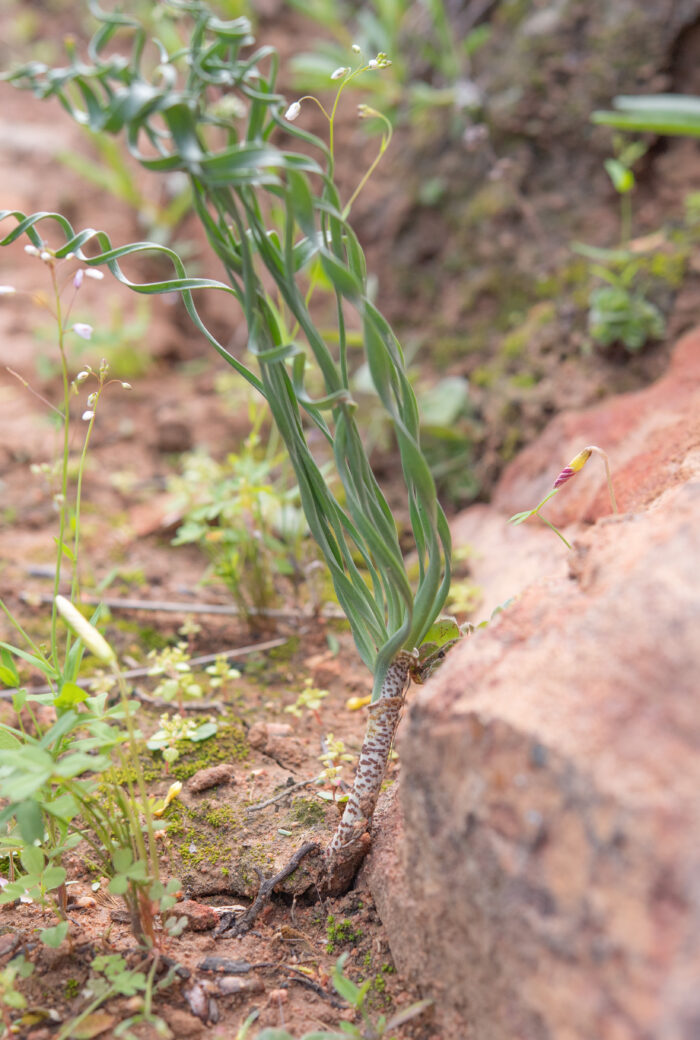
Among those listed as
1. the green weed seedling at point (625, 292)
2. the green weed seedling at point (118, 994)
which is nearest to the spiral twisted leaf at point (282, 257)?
the green weed seedling at point (118, 994)

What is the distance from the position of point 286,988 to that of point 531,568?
3.48 feet

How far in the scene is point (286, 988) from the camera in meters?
1.12

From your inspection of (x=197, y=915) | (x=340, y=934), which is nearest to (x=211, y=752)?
(x=197, y=915)

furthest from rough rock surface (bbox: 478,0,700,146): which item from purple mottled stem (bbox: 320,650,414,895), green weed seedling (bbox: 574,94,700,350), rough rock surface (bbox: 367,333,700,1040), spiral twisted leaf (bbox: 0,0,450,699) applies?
purple mottled stem (bbox: 320,650,414,895)

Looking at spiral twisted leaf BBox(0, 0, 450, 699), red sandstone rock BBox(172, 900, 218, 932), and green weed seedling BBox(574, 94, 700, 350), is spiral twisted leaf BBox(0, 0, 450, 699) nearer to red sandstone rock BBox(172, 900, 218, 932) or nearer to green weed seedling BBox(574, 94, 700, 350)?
red sandstone rock BBox(172, 900, 218, 932)

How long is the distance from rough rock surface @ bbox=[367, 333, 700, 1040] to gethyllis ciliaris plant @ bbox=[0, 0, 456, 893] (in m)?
0.17

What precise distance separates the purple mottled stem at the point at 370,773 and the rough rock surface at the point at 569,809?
98mm

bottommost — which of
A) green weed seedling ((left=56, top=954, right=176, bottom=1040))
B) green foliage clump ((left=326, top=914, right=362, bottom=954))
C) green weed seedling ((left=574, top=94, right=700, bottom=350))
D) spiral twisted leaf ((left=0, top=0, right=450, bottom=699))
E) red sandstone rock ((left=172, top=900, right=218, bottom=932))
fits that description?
red sandstone rock ((left=172, top=900, right=218, bottom=932))

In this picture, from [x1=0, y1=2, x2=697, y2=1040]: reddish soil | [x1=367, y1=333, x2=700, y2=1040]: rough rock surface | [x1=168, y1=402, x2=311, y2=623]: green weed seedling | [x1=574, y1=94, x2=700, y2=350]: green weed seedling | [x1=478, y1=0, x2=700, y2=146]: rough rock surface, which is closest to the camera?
[x1=367, y1=333, x2=700, y2=1040]: rough rock surface

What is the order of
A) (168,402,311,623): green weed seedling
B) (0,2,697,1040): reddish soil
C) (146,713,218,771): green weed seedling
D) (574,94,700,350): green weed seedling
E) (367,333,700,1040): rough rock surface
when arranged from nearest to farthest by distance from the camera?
(367,333,700,1040): rough rock surface, (0,2,697,1040): reddish soil, (146,713,218,771): green weed seedling, (168,402,311,623): green weed seedling, (574,94,700,350): green weed seedling

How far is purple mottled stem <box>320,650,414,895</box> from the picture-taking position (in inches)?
47.4

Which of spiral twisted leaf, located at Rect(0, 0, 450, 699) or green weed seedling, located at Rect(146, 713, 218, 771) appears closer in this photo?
spiral twisted leaf, located at Rect(0, 0, 450, 699)

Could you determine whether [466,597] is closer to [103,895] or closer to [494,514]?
[494,514]

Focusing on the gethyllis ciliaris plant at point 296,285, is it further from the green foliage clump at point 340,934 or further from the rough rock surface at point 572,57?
the rough rock surface at point 572,57
